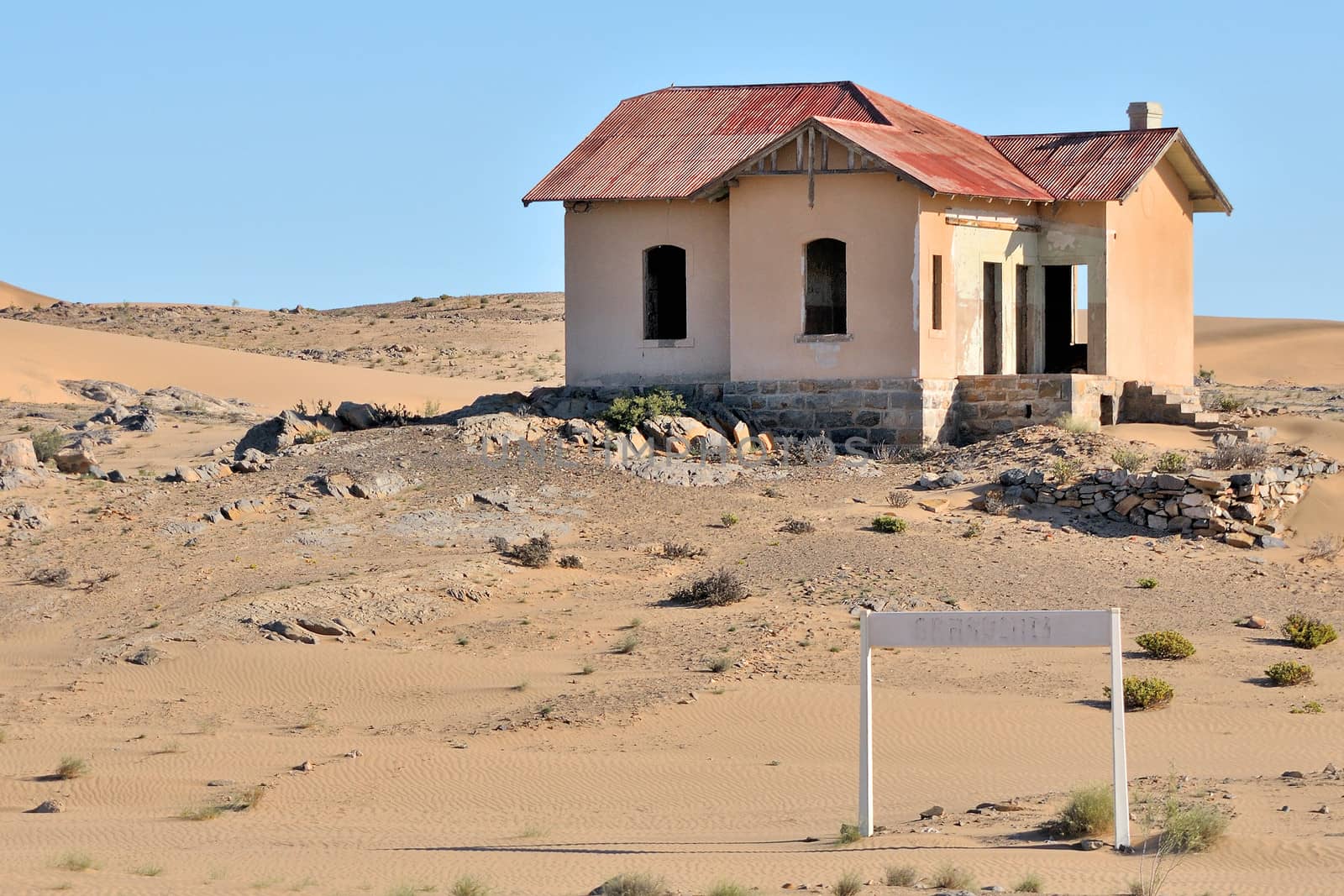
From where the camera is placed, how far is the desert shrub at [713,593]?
707 inches

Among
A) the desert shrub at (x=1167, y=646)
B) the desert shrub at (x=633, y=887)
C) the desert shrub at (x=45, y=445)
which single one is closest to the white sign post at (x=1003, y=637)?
the desert shrub at (x=633, y=887)

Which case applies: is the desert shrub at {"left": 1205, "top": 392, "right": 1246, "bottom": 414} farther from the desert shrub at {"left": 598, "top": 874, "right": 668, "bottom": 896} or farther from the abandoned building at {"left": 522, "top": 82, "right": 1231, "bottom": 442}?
the desert shrub at {"left": 598, "top": 874, "right": 668, "bottom": 896}

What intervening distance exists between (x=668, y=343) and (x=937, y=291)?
4.29 meters

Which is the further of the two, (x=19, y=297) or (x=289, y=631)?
(x=19, y=297)

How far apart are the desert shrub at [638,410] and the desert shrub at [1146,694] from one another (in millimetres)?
10675

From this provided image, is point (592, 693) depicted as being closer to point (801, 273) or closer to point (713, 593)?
point (713, 593)

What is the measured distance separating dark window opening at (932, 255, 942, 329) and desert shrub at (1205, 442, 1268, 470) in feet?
14.1

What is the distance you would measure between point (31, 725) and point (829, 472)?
37.9 ft

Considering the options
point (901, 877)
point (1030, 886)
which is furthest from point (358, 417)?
point (1030, 886)

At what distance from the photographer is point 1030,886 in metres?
8.88

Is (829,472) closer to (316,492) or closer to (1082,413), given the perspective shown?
(1082,413)

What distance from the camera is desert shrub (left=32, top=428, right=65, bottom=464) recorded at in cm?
2522

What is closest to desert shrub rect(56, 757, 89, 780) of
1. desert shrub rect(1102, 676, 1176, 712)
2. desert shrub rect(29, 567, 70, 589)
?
desert shrub rect(29, 567, 70, 589)

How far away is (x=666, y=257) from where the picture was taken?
2642 cm
